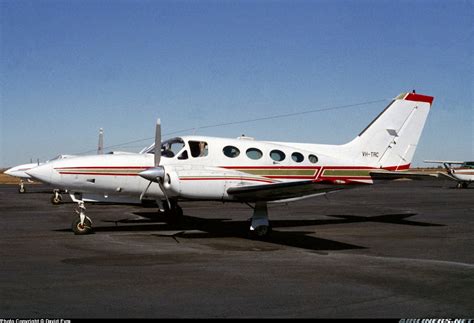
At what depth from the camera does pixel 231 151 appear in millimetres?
16203

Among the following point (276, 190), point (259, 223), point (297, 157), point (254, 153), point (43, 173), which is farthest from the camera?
point (297, 157)

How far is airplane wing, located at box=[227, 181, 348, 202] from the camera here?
13469mm

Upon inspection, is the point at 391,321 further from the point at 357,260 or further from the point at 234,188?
the point at 234,188

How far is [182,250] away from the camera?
1253cm

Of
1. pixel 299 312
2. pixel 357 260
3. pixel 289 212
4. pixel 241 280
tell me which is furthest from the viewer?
pixel 289 212

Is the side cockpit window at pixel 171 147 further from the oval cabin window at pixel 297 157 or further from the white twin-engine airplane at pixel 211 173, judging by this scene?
the oval cabin window at pixel 297 157

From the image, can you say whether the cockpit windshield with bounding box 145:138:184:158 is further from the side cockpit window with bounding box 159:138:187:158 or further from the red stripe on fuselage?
the red stripe on fuselage

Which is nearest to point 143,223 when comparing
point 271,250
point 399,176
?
point 271,250

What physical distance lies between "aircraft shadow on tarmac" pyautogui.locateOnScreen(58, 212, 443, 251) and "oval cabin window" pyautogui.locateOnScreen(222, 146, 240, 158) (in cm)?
241

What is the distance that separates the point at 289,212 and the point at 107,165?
11690 millimetres

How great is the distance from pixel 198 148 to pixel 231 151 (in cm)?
113

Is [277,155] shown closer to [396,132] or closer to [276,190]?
[276,190]

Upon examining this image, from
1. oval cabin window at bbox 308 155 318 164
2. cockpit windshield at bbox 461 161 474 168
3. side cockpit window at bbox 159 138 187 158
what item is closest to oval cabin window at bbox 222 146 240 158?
side cockpit window at bbox 159 138 187 158

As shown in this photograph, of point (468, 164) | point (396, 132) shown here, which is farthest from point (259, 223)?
point (468, 164)
